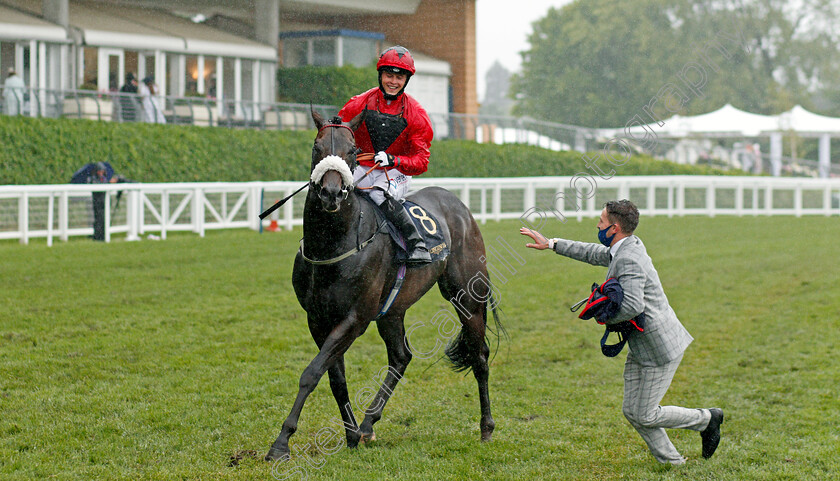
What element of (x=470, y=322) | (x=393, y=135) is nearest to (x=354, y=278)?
(x=393, y=135)

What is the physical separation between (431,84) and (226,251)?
17.5m

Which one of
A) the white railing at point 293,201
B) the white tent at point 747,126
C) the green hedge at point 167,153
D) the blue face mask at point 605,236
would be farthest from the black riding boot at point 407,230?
the white tent at point 747,126

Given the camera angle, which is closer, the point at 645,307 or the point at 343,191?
the point at 343,191

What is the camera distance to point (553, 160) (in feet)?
84.8

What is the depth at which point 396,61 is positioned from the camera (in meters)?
4.74

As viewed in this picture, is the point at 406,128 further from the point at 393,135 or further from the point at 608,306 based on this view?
the point at 608,306

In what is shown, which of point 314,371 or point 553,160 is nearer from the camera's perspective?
point 314,371

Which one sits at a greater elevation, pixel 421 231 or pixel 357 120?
pixel 357 120

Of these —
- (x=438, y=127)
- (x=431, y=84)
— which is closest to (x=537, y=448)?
(x=438, y=127)

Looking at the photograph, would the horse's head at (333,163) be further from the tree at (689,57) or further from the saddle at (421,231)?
the tree at (689,57)

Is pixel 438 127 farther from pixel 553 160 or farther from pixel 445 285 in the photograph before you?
pixel 445 285

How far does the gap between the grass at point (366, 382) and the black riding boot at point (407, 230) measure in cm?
101

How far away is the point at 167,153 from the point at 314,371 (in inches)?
560

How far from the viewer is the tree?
125 feet
